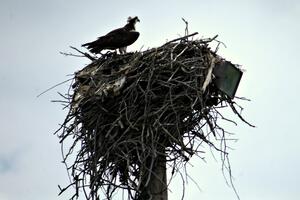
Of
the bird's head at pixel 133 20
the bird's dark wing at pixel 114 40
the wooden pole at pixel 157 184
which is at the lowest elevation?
the wooden pole at pixel 157 184

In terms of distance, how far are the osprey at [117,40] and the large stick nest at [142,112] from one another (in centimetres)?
84

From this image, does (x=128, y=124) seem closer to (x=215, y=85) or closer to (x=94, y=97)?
(x=94, y=97)

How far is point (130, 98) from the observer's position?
5781 millimetres

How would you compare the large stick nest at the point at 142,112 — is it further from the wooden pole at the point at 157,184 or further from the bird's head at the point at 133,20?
the bird's head at the point at 133,20

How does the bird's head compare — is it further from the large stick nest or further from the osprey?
the large stick nest

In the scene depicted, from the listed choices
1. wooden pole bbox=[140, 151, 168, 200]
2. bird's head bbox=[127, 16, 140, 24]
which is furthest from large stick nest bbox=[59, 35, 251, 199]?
bird's head bbox=[127, 16, 140, 24]

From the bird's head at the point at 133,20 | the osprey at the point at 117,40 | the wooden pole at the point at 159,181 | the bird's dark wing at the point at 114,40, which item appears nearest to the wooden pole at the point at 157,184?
the wooden pole at the point at 159,181

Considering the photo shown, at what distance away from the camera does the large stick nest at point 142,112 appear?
5.50m

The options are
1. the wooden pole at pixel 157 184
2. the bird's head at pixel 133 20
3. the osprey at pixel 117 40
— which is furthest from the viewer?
the bird's head at pixel 133 20

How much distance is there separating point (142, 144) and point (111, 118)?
0.68 m

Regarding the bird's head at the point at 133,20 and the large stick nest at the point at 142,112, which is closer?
the large stick nest at the point at 142,112

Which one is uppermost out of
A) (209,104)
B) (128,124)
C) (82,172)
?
(209,104)

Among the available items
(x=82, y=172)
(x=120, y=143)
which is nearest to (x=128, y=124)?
(x=120, y=143)

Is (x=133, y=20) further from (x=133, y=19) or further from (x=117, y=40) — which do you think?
(x=117, y=40)
